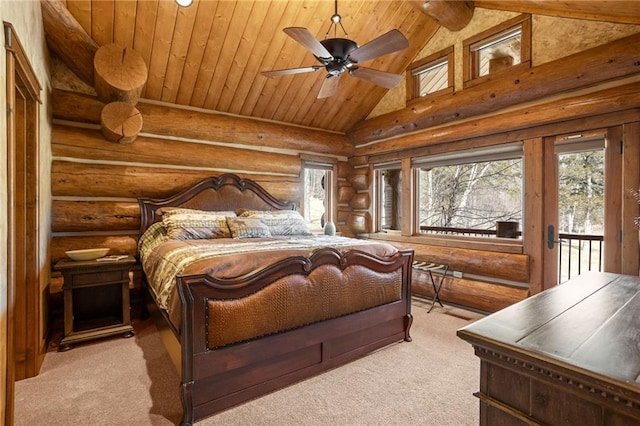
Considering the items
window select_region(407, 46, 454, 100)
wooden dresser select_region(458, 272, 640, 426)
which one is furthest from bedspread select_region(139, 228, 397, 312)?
window select_region(407, 46, 454, 100)

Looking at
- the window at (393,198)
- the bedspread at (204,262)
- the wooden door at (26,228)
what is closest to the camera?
the bedspread at (204,262)

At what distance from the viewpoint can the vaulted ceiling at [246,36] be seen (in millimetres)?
3406

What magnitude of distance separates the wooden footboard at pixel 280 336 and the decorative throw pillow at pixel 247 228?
1582 mm

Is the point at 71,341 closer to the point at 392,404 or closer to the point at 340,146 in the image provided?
the point at 392,404

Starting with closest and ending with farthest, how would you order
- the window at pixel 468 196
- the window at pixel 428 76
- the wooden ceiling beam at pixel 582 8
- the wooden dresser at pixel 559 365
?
the wooden dresser at pixel 559 365, the wooden ceiling beam at pixel 582 8, the window at pixel 428 76, the window at pixel 468 196

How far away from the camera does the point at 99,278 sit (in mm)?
3211

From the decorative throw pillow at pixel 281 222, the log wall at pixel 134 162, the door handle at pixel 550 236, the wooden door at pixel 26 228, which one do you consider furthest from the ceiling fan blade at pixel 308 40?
the door handle at pixel 550 236

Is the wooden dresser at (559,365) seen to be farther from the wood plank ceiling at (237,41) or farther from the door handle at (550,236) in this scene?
the wood plank ceiling at (237,41)

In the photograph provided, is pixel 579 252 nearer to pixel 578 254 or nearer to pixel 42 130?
pixel 578 254

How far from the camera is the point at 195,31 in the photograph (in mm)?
3738

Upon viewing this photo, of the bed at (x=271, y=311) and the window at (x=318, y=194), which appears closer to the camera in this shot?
the bed at (x=271, y=311)

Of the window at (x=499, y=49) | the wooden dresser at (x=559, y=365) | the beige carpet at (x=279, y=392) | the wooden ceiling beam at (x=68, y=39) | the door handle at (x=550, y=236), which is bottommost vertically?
the beige carpet at (x=279, y=392)

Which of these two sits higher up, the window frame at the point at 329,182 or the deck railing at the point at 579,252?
the window frame at the point at 329,182

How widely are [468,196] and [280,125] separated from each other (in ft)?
13.5
